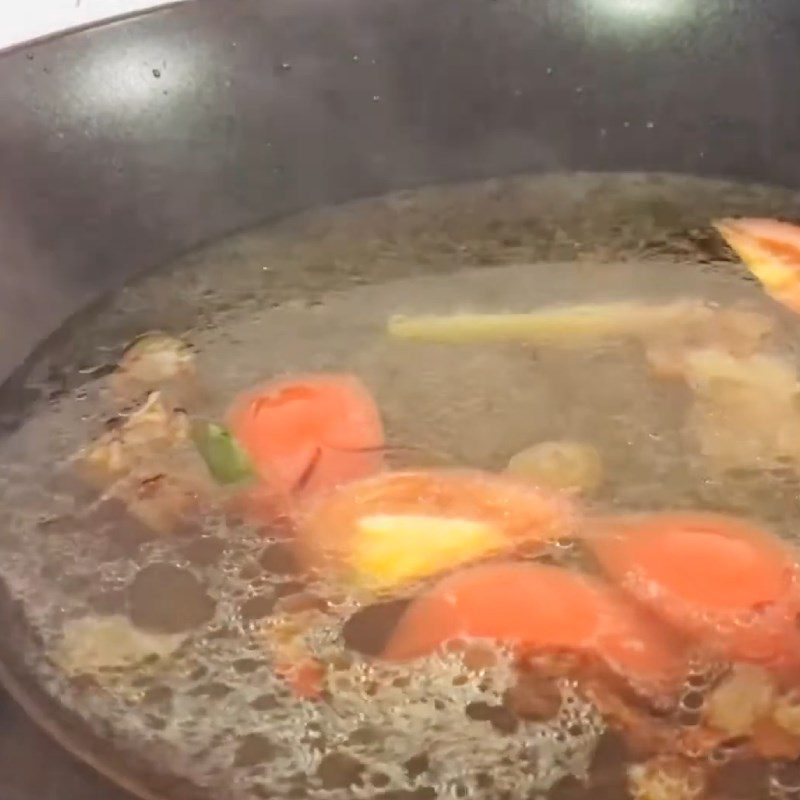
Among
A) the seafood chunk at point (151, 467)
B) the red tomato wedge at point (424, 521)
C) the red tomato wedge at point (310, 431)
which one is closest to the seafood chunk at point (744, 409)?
the red tomato wedge at point (424, 521)

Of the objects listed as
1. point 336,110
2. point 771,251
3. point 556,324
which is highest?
point 336,110

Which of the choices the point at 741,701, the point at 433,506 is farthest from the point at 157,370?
the point at 741,701

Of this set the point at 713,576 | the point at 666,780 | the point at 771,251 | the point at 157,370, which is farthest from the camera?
the point at 771,251

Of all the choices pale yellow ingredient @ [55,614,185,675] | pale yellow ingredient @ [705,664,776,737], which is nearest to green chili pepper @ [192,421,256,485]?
pale yellow ingredient @ [55,614,185,675]

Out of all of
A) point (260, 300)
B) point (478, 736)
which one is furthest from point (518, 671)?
point (260, 300)

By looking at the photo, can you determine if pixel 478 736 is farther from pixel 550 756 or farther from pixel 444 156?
pixel 444 156

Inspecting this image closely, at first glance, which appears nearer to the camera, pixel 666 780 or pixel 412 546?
pixel 666 780

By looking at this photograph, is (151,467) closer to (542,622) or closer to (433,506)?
(433,506)
